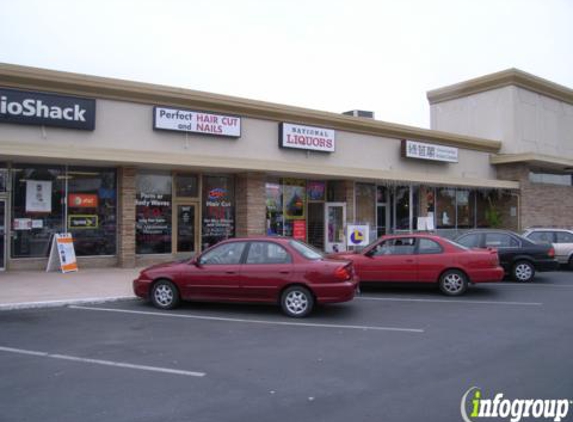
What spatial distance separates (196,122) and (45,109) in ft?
14.8

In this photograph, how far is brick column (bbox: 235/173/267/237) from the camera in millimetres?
17281

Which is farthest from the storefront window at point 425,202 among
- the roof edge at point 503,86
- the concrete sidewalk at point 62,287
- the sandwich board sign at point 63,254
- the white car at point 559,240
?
the sandwich board sign at point 63,254

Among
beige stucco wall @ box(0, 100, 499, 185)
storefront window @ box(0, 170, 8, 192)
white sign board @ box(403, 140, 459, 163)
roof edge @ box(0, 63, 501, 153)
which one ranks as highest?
roof edge @ box(0, 63, 501, 153)

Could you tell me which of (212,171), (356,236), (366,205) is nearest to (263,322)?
(212,171)

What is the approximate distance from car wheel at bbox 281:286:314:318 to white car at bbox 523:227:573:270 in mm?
10546

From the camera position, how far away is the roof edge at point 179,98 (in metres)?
13.7

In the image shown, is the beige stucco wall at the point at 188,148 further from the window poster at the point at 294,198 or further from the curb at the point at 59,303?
the curb at the point at 59,303

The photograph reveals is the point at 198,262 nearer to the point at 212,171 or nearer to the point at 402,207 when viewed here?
the point at 212,171

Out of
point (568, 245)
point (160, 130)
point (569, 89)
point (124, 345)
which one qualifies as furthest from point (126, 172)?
point (569, 89)

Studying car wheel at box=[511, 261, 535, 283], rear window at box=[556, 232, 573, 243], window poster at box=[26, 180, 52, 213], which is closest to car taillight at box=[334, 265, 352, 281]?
car wheel at box=[511, 261, 535, 283]

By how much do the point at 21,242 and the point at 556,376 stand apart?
45.3ft

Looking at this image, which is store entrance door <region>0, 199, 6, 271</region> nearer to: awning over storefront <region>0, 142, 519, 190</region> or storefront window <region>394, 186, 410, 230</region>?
awning over storefront <region>0, 142, 519, 190</region>

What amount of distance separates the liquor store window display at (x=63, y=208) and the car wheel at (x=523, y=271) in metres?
11.9

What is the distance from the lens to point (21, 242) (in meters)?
14.4
